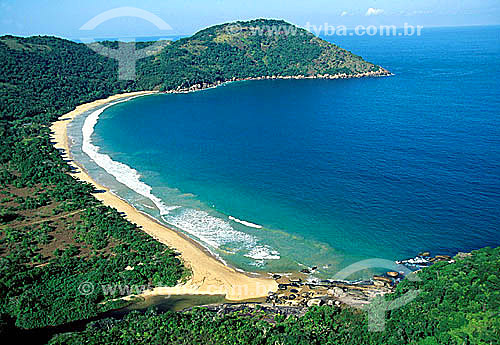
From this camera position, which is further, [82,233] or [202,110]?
[202,110]

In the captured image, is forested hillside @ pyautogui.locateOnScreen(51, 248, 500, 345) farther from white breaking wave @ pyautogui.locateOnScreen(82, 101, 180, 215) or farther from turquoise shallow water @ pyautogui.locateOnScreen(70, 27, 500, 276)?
white breaking wave @ pyautogui.locateOnScreen(82, 101, 180, 215)

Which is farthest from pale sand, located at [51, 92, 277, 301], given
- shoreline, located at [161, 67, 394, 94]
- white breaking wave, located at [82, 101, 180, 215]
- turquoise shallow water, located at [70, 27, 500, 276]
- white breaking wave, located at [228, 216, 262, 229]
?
shoreline, located at [161, 67, 394, 94]

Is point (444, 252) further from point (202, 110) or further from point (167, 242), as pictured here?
point (202, 110)

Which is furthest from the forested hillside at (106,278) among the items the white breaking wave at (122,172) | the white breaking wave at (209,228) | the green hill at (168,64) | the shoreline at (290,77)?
the shoreline at (290,77)

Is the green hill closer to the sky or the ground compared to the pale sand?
closer to the sky

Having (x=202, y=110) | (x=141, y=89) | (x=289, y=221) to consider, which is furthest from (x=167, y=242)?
(x=141, y=89)

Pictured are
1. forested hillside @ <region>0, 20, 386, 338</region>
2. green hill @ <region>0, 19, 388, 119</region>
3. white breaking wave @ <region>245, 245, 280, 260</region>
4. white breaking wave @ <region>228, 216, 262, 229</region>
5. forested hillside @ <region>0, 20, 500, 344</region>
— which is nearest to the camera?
forested hillside @ <region>0, 20, 500, 344</region>

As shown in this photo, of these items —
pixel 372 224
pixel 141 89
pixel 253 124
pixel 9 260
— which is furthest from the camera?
pixel 141 89

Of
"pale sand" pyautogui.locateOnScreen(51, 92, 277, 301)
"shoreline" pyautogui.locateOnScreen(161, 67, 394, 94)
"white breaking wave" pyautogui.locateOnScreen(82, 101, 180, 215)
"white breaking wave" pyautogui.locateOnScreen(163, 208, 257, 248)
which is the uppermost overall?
"shoreline" pyautogui.locateOnScreen(161, 67, 394, 94)

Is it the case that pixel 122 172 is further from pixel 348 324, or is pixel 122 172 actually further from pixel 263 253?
pixel 348 324

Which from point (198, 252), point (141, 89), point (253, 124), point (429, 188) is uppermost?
point (141, 89)
